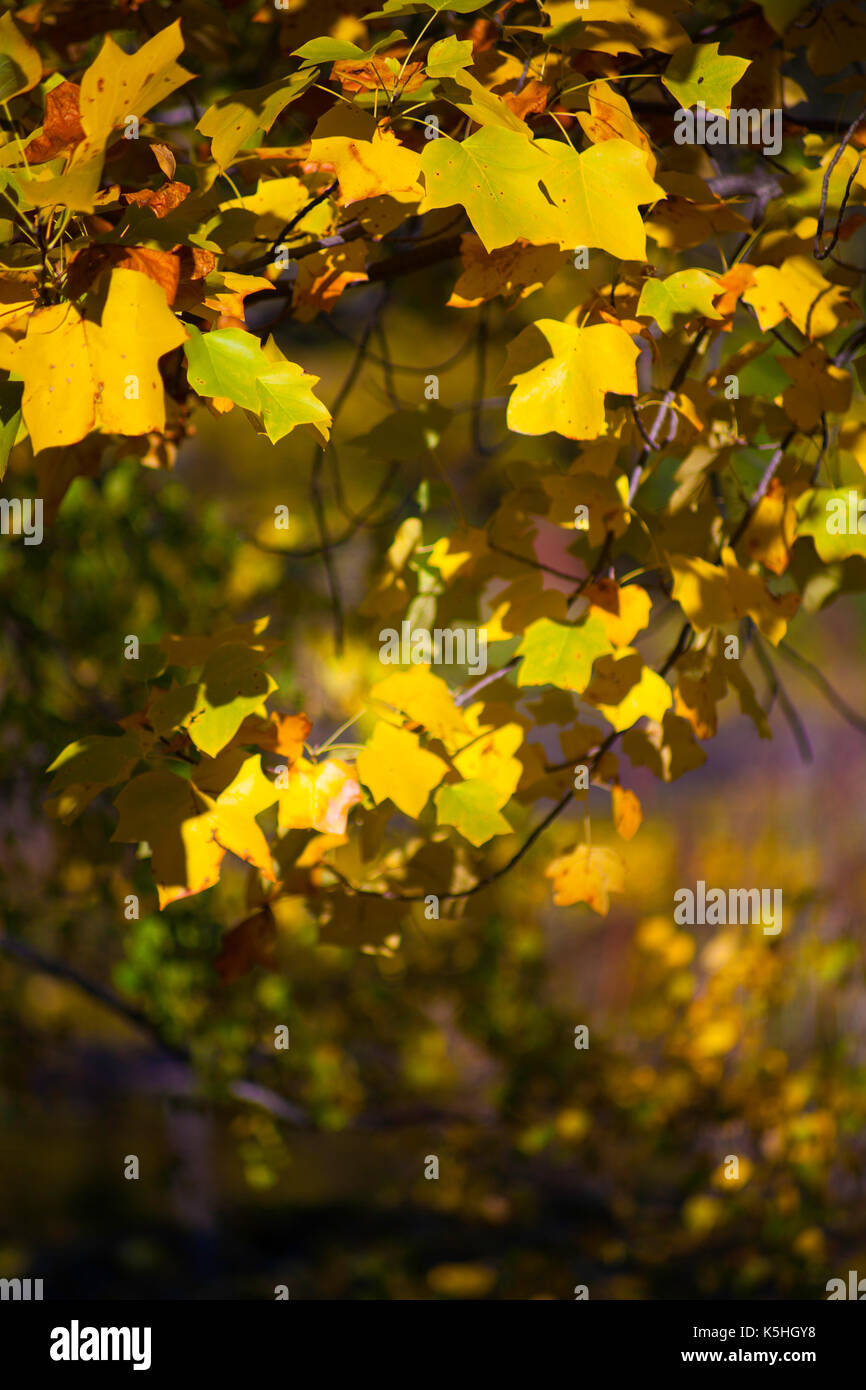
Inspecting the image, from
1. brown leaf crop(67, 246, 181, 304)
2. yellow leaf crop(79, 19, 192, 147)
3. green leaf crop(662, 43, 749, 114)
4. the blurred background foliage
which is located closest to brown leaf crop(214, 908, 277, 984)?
the blurred background foliage

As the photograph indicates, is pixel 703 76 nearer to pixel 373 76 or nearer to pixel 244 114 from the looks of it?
pixel 373 76

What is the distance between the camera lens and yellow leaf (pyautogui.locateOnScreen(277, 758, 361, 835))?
→ 3.15 ft

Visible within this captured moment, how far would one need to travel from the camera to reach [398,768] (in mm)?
971

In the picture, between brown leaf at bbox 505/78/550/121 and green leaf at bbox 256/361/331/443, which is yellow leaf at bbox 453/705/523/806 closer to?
green leaf at bbox 256/361/331/443

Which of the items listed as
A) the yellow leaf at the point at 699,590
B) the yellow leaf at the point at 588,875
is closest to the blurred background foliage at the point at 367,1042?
the yellow leaf at the point at 588,875

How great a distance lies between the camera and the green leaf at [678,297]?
92 centimetres

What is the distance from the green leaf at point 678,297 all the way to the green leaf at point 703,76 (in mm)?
147

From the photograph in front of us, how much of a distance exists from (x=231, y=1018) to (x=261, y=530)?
1.45m

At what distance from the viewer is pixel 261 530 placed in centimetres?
309

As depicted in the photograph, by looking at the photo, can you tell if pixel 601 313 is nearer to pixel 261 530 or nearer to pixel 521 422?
pixel 521 422

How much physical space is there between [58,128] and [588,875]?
0.83m

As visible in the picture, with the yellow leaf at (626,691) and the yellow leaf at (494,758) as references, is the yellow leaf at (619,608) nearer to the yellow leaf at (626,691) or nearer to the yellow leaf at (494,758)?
the yellow leaf at (626,691)

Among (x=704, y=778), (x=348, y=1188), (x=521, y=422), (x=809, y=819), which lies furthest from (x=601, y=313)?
(x=704, y=778)

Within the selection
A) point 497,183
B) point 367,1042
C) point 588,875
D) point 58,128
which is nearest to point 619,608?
point 588,875
